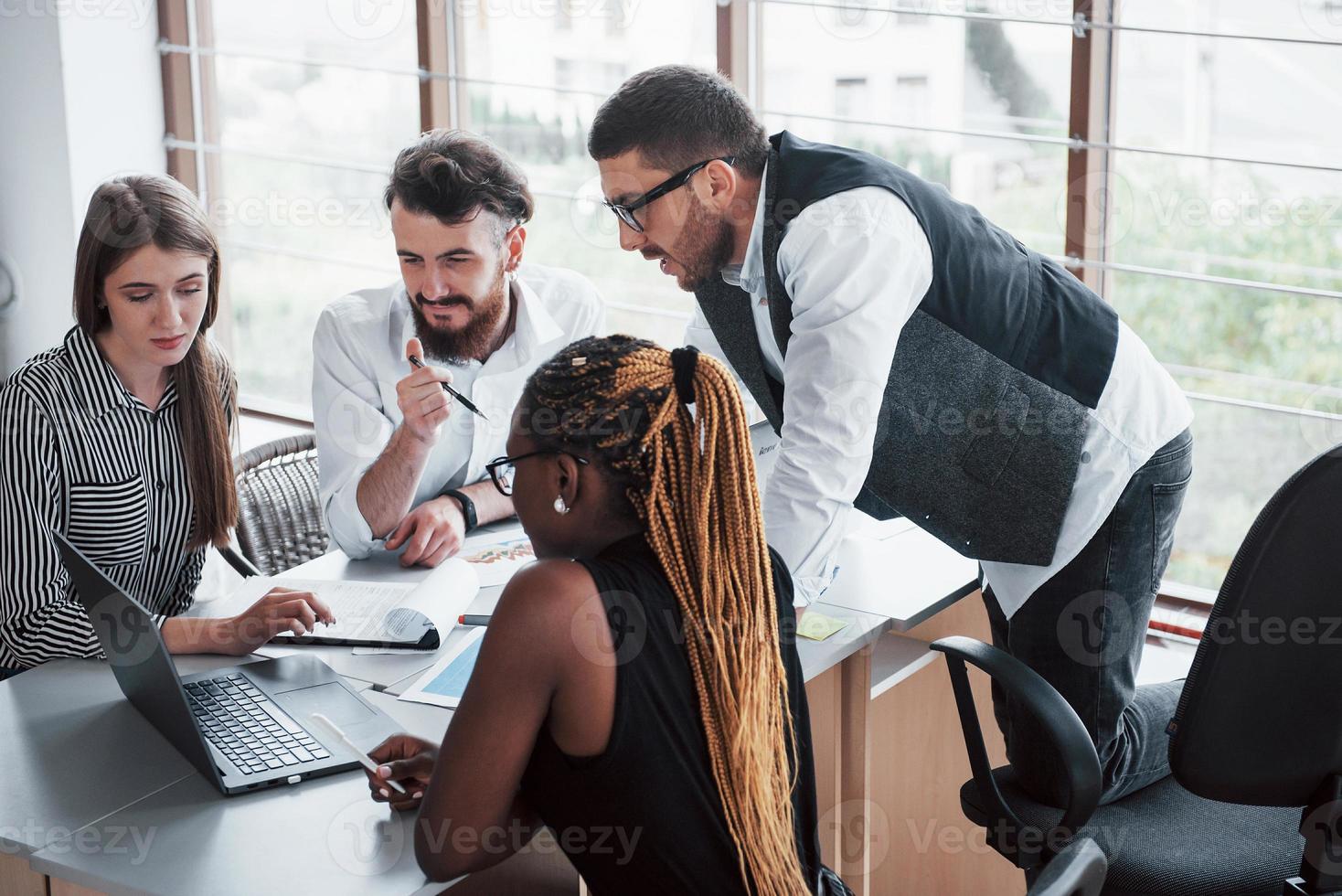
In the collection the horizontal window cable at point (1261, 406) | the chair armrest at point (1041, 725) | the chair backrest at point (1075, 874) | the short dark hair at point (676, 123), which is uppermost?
the short dark hair at point (676, 123)

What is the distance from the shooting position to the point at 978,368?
172 centimetres

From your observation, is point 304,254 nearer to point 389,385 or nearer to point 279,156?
point 279,156

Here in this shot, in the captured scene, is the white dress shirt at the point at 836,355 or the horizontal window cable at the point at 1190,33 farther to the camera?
the horizontal window cable at the point at 1190,33

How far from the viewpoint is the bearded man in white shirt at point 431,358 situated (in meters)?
2.09

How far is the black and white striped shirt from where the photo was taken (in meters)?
1.77

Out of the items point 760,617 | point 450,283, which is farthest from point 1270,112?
point 760,617

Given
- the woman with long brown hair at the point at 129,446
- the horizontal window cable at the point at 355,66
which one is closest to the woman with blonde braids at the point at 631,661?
the woman with long brown hair at the point at 129,446

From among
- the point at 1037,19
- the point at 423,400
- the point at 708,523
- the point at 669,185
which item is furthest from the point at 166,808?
the point at 1037,19

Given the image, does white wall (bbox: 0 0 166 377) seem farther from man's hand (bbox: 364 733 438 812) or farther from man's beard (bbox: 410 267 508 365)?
man's hand (bbox: 364 733 438 812)

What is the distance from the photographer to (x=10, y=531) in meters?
1.79

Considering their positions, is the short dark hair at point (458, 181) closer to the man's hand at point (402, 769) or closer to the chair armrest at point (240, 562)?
the chair armrest at point (240, 562)

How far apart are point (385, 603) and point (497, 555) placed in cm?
26

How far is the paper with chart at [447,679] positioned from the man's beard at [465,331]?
0.72 meters

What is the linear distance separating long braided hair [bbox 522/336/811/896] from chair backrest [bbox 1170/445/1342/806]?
0.49 m
